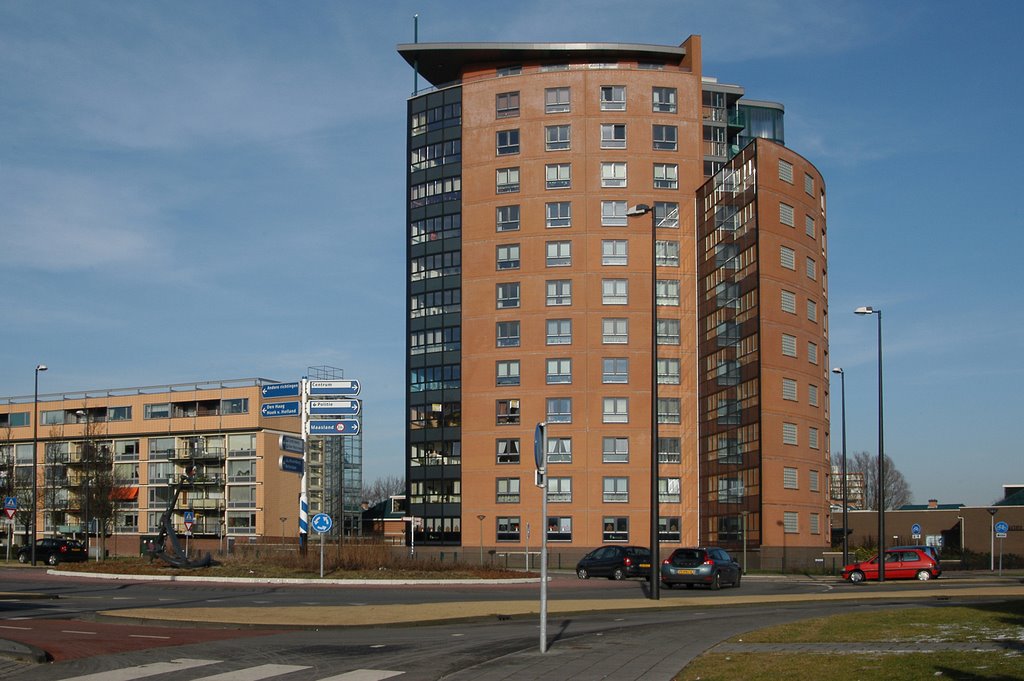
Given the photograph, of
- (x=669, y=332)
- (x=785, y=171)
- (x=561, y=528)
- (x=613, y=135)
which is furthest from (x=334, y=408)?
(x=613, y=135)

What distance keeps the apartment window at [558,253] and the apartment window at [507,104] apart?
10.3m

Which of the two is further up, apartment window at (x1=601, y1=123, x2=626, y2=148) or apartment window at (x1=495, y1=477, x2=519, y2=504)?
apartment window at (x1=601, y1=123, x2=626, y2=148)

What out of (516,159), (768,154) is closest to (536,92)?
(516,159)

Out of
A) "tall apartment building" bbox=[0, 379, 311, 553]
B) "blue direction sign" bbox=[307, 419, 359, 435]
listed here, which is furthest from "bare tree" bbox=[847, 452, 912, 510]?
"blue direction sign" bbox=[307, 419, 359, 435]

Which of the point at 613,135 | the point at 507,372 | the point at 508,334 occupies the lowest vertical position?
the point at 507,372

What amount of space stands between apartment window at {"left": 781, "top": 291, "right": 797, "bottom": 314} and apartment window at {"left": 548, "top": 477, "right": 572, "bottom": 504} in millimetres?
18604

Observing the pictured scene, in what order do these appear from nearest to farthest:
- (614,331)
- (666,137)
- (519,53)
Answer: (614,331), (666,137), (519,53)

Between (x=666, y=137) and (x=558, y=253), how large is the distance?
1119 cm

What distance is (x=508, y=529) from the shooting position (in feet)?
246

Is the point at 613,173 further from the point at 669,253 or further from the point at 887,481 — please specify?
the point at 887,481

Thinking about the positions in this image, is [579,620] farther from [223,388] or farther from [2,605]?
[223,388]

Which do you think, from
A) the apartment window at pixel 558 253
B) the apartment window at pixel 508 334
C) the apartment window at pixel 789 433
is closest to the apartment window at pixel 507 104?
the apartment window at pixel 558 253

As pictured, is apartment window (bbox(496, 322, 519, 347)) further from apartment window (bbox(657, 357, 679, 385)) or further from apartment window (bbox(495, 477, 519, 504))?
apartment window (bbox(657, 357, 679, 385))

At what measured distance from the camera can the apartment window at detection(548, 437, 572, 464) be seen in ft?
240
